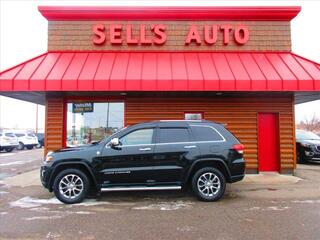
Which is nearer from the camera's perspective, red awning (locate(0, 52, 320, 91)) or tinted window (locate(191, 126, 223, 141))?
tinted window (locate(191, 126, 223, 141))

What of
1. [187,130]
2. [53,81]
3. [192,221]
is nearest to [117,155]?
[187,130]

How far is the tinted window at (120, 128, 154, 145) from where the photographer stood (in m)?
8.80

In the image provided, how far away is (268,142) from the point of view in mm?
13531

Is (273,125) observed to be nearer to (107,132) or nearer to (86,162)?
(107,132)

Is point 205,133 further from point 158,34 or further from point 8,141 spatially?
point 8,141

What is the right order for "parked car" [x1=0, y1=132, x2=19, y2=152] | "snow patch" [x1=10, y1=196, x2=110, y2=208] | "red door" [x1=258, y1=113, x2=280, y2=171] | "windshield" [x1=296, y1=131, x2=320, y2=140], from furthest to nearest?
"parked car" [x1=0, y1=132, x2=19, y2=152]
"windshield" [x1=296, y1=131, x2=320, y2=140]
"red door" [x1=258, y1=113, x2=280, y2=171]
"snow patch" [x1=10, y1=196, x2=110, y2=208]

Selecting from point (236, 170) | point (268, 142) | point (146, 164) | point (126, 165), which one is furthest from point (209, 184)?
point (268, 142)

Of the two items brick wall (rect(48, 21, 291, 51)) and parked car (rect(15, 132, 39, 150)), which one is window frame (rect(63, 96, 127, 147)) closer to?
brick wall (rect(48, 21, 291, 51))

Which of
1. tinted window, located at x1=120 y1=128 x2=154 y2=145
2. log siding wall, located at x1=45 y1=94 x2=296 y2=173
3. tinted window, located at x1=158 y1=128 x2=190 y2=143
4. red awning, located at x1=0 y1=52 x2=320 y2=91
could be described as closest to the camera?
tinted window, located at x1=120 y1=128 x2=154 y2=145

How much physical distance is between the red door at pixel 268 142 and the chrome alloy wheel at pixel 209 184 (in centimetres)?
510

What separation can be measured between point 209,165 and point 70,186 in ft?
11.1

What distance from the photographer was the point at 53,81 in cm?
1117

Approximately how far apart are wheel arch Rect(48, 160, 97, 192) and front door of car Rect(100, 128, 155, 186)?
0.29 meters

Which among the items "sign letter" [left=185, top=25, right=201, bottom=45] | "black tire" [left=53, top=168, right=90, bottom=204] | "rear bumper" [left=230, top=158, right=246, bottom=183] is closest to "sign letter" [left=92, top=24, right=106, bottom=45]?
"sign letter" [left=185, top=25, right=201, bottom=45]
